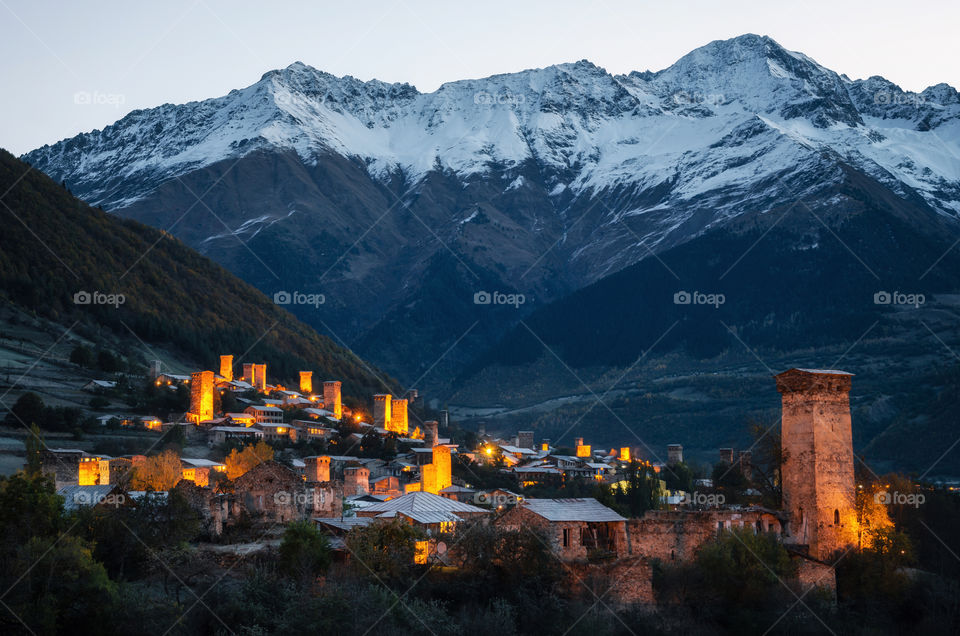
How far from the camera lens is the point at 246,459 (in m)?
68.3

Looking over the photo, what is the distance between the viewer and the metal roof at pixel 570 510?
146 feet

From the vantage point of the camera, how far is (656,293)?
19688 cm

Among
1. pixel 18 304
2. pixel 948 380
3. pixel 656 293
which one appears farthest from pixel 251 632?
pixel 656 293

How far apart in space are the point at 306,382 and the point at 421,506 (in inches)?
2908

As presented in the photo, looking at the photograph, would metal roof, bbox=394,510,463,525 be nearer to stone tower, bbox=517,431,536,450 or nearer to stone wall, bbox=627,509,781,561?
stone wall, bbox=627,509,781,561

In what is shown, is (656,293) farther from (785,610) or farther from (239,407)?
(785,610)

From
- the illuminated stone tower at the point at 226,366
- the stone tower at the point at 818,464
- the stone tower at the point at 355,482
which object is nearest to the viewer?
the stone tower at the point at 818,464

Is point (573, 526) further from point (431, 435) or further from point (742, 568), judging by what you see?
point (431, 435)

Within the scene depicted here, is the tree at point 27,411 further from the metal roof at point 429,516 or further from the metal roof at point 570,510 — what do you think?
the metal roof at point 570,510

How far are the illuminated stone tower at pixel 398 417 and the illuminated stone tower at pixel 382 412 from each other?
21cm

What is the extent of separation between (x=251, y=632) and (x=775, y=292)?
505 ft

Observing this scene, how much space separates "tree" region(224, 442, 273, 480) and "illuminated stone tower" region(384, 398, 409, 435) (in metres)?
32.2

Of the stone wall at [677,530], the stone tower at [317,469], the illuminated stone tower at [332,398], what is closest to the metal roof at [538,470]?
the illuminated stone tower at [332,398]

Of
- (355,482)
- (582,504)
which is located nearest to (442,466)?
(355,482)
